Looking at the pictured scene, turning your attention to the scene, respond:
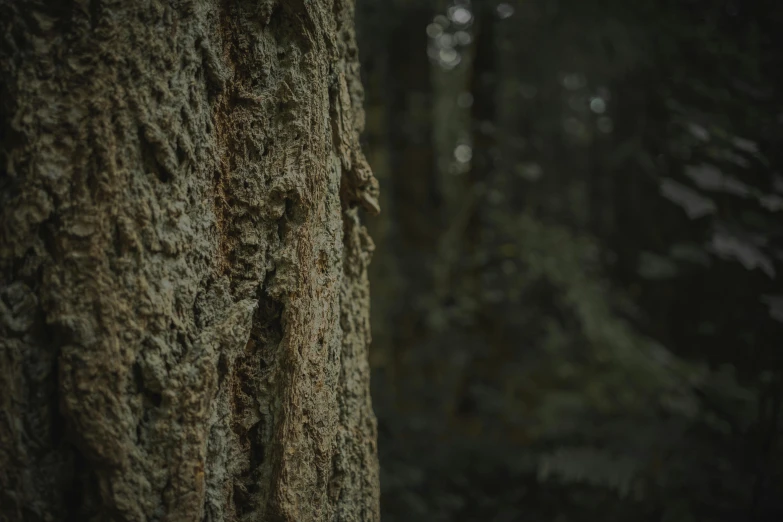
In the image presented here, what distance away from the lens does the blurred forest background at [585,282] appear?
2205 mm

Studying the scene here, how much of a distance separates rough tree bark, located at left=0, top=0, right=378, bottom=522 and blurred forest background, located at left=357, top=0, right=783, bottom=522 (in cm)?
86

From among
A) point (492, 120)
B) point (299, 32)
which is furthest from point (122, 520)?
point (492, 120)

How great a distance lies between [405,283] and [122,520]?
380cm

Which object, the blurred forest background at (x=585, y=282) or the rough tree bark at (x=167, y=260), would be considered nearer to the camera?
the rough tree bark at (x=167, y=260)

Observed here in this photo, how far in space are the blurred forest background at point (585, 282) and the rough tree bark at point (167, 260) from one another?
2.81 ft

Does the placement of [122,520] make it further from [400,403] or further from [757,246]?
[400,403]

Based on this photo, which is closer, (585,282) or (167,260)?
(167,260)

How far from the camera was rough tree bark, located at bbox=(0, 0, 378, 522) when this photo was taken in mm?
700

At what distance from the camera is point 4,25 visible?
27.2 inches

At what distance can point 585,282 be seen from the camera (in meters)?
3.45

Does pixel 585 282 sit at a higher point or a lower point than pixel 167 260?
higher

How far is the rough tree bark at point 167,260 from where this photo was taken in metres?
→ 0.70

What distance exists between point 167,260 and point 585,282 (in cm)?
319

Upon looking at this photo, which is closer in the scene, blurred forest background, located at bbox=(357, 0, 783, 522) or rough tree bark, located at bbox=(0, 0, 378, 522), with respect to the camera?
rough tree bark, located at bbox=(0, 0, 378, 522)
